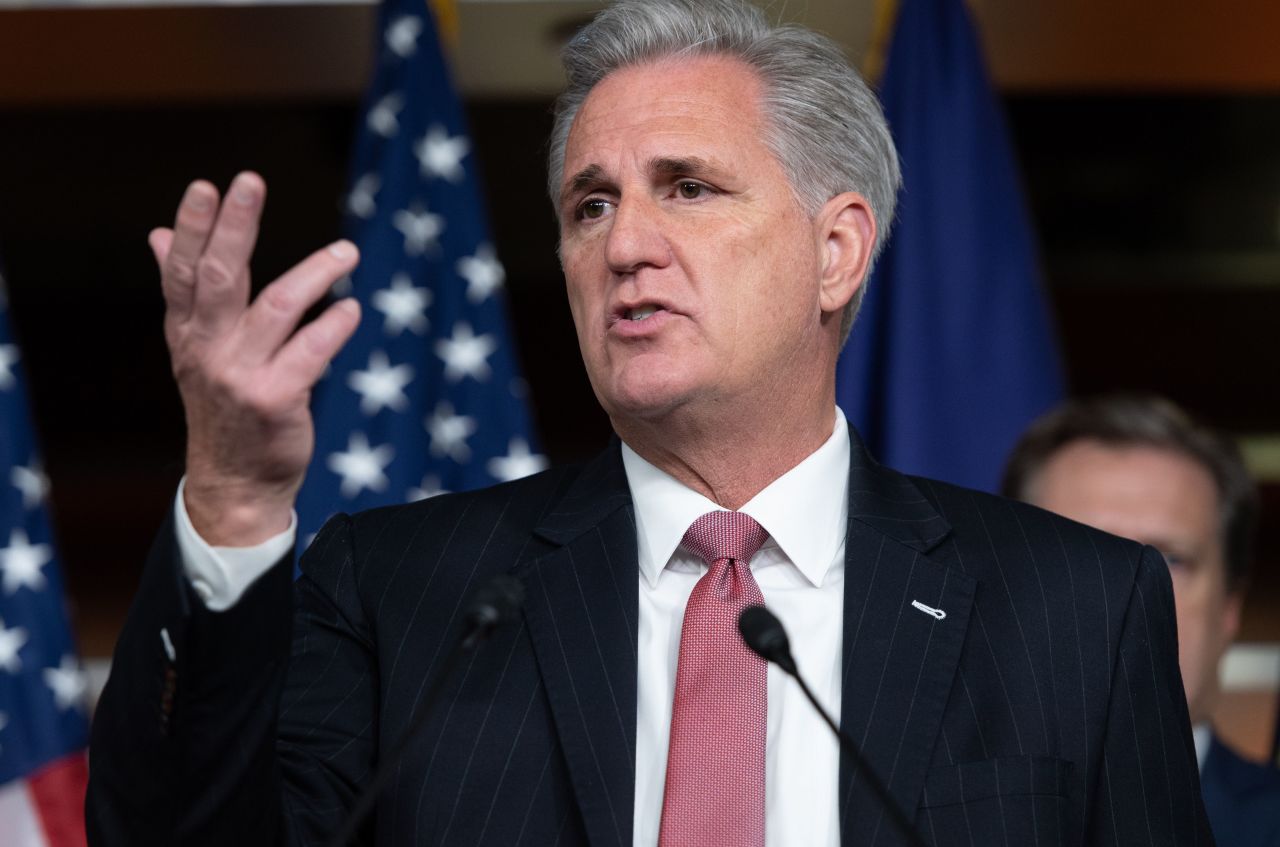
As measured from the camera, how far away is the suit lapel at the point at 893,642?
1.44 metres

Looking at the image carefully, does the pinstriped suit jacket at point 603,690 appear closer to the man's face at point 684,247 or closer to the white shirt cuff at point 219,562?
the white shirt cuff at point 219,562

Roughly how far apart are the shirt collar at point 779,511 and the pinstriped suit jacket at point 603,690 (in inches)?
1.1

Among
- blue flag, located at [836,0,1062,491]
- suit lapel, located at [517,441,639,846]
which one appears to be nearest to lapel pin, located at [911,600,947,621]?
suit lapel, located at [517,441,639,846]

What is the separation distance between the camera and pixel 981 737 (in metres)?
1.50

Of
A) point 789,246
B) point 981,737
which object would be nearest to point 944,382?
point 789,246

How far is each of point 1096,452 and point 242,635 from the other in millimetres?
1727

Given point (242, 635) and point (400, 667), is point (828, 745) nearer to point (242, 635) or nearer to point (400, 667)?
point (400, 667)

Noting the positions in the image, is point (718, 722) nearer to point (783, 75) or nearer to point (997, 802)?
point (997, 802)

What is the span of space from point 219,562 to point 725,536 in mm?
550

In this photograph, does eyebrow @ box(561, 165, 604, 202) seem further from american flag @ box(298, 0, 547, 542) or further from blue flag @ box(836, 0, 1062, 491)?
blue flag @ box(836, 0, 1062, 491)

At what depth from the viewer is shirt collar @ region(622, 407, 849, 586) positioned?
1616mm

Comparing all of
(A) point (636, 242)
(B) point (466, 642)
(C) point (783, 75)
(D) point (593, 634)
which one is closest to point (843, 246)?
(C) point (783, 75)

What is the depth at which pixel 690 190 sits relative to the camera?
1682mm

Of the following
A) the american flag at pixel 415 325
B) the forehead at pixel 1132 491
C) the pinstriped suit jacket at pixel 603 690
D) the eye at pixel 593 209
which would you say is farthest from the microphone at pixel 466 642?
the american flag at pixel 415 325
